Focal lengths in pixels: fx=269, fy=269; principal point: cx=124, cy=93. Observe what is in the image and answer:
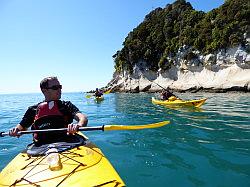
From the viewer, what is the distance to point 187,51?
45.6 m

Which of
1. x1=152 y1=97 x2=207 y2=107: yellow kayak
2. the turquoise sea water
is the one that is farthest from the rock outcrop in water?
the turquoise sea water

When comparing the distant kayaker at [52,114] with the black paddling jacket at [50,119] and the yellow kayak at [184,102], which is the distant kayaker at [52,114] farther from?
the yellow kayak at [184,102]

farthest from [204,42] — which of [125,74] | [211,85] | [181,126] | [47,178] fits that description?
[47,178]

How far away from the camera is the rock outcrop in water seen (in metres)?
36.9

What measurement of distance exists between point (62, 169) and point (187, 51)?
145ft

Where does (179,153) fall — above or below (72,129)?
below

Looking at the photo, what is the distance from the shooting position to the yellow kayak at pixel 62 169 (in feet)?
11.2

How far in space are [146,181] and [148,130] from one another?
485 cm

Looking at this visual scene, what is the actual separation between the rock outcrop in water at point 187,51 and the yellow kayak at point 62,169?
3289 cm

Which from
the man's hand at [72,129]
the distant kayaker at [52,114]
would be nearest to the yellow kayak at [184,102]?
the distant kayaker at [52,114]

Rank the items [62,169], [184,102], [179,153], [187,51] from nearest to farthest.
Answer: [62,169] < [179,153] < [184,102] < [187,51]

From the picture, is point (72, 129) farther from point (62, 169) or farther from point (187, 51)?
point (187, 51)

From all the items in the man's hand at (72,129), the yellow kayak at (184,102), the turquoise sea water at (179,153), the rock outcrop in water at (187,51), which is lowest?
the turquoise sea water at (179,153)

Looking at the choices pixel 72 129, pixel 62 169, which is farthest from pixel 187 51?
pixel 62 169
